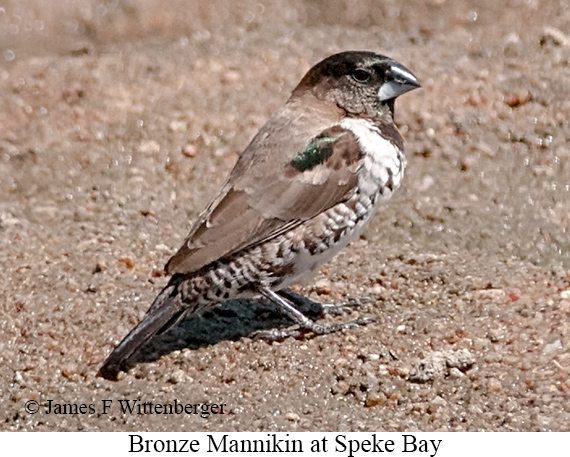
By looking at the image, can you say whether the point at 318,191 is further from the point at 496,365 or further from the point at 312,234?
the point at 496,365

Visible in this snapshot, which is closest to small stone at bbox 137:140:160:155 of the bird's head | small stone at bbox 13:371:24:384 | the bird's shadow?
the bird's shadow

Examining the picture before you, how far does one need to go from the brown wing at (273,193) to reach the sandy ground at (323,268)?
20.0 inches

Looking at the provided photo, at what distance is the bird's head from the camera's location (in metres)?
5.80

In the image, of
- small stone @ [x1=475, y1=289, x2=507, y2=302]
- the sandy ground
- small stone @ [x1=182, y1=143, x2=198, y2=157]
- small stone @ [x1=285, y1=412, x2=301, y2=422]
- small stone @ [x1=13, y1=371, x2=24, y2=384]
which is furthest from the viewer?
small stone @ [x1=182, y1=143, x2=198, y2=157]

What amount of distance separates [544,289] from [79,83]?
407 cm

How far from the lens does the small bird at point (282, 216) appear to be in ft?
17.4

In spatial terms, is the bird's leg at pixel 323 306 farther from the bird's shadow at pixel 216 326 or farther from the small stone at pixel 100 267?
the small stone at pixel 100 267

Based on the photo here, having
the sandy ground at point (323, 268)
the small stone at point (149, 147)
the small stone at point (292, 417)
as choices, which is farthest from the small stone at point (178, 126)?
the small stone at point (292, 417)

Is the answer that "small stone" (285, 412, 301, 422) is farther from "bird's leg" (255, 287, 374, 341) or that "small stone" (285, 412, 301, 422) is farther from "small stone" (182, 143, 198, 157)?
"small stone" (182, 143, 198, 157)

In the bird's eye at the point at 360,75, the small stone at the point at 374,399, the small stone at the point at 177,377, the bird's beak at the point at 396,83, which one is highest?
the bird's eye at the point at 360,75

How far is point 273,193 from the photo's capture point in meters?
5.46

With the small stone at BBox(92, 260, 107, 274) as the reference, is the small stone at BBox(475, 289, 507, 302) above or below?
below

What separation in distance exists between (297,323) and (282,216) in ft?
1.81

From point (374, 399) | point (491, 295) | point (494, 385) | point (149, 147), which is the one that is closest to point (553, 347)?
point (494, 385)
